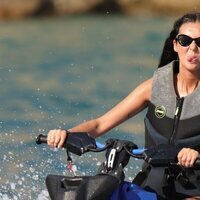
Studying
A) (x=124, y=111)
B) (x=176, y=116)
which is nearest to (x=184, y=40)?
(x=176, y=116)

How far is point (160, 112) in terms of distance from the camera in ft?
Result: 15.1

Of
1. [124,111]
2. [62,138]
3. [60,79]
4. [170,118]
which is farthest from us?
[60,79]

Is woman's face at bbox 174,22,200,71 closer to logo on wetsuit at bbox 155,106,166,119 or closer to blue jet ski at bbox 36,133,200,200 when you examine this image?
logo on wetsuit at bbox 155,106,166,119

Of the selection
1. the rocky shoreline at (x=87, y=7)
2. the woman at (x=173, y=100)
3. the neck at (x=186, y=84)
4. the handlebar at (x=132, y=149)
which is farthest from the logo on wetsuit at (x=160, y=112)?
the rocky shoreline at (x=87, y=7)

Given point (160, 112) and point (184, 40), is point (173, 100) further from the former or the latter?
point (184, 40)

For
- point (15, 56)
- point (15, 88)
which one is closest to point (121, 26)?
point (15, 56)

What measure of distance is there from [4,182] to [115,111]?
225 centimetres

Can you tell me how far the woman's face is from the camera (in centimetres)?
442

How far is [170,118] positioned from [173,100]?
0.30ft

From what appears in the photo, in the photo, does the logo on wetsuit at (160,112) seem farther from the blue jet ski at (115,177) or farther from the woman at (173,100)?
the blue jet ski at (115,177)

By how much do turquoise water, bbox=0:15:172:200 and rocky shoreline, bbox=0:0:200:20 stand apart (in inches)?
19.3

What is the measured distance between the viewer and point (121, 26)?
17312 mm

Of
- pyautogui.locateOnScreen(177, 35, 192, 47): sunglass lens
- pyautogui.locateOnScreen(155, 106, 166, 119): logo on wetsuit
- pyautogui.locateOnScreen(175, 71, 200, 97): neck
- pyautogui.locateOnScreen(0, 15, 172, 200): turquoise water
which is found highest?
pyautogui.locateOnScreen(177, 35, 192, 47): sunglass lens

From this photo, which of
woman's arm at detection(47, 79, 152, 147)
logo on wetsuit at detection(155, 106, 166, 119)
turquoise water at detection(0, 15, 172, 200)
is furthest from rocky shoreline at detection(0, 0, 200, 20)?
logo on wetsuit at detection(155, 106, 166, 119)
